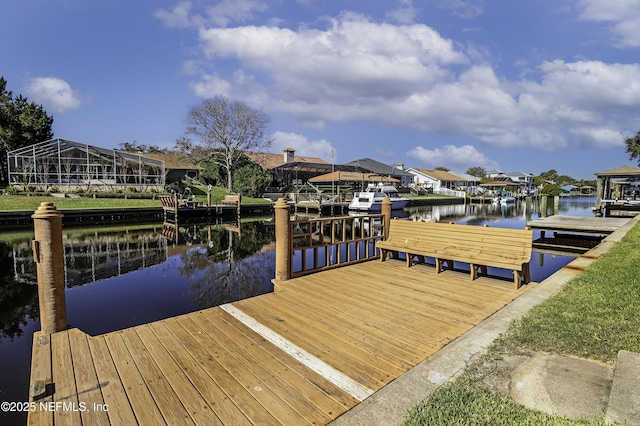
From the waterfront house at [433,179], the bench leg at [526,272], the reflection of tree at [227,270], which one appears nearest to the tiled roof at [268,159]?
the waterfront house at [433,179]

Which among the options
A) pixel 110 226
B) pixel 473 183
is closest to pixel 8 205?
pixel 110 226

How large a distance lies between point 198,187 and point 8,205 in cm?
1728

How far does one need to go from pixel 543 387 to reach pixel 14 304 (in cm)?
872

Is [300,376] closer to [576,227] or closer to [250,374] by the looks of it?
[250,374]

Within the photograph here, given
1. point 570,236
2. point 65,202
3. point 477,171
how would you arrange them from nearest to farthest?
1. point 570,236
2. point 65,202
3. point 477,171

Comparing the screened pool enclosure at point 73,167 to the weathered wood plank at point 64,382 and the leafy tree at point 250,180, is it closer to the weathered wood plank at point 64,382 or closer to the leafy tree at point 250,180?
the leafy tree at point 250,180

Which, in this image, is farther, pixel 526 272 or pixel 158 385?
pixel 526 272

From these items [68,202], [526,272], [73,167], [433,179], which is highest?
[433,179]

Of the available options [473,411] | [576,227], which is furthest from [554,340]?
[576,227]

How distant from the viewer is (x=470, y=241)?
6004mm

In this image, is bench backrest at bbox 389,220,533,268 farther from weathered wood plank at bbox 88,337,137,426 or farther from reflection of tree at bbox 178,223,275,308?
weathered wood plank at bbox 88,337,137,426

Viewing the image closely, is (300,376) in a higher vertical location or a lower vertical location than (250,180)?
lower

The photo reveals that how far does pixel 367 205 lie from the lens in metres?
28.8

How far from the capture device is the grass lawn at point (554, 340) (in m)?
2.18
